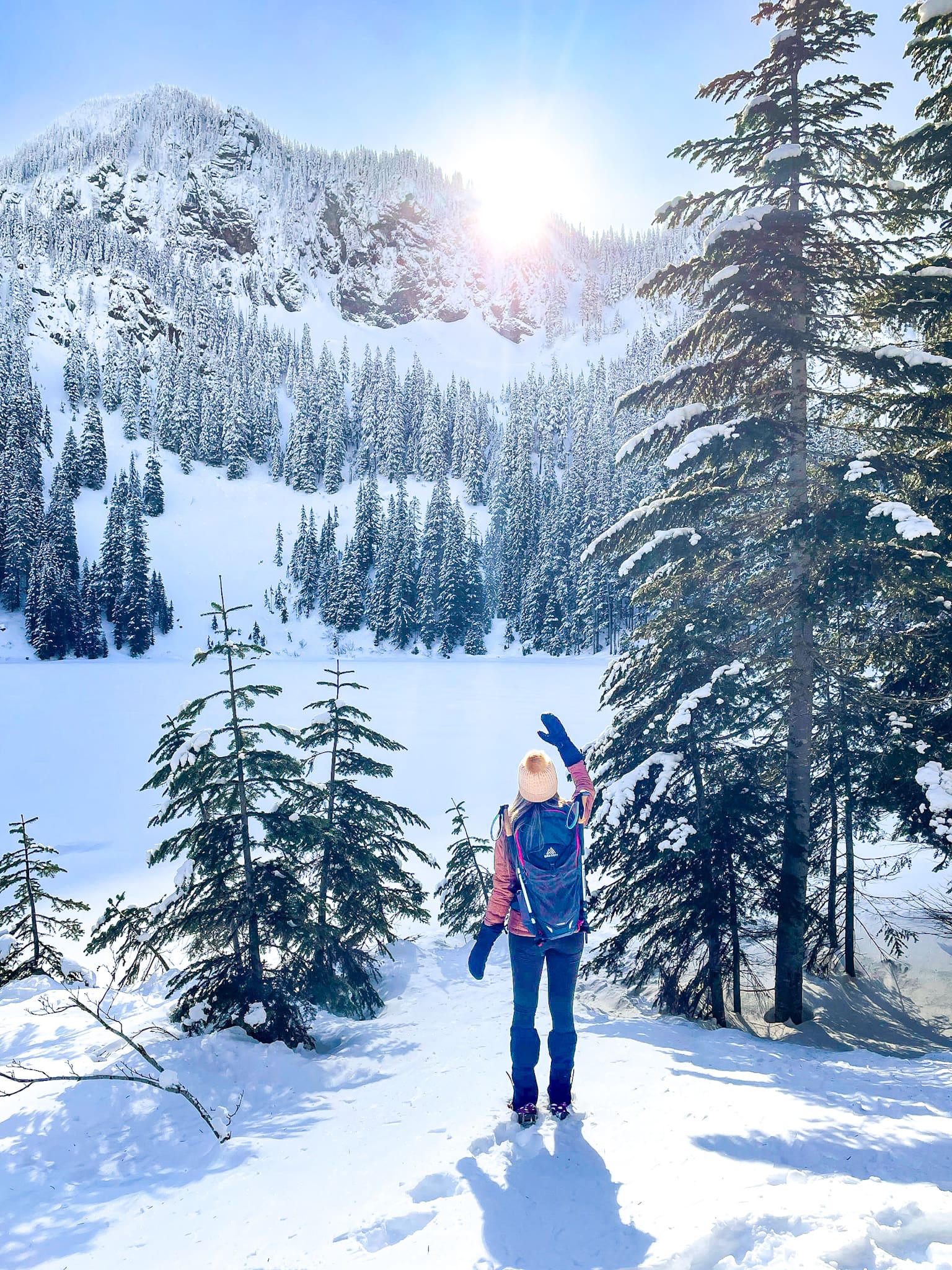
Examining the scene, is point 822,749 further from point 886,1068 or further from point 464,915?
point 464,915

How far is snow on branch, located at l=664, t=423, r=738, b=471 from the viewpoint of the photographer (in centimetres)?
770

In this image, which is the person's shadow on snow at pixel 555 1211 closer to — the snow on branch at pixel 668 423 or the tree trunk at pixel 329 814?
the tree trunk at pixel 329 814

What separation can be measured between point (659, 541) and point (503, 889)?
5463 mm

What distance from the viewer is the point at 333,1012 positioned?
10141 mm

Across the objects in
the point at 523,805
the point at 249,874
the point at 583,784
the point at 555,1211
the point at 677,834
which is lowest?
the point at 555,1211

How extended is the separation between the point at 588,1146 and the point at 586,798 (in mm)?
2287

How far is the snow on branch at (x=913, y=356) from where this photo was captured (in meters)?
6.83

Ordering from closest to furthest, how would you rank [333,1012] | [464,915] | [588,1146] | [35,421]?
[588,1146], [333,1012], [464,915], [35,421]

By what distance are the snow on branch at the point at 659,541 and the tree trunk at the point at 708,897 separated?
2542 millimetres

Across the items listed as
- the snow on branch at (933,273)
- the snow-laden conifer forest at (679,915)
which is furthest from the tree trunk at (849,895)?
the snow on branch at (933,273)

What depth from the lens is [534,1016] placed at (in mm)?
4711

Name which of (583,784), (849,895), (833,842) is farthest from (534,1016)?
(849,895)

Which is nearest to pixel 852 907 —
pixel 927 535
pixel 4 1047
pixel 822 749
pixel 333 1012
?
pixel 822 749

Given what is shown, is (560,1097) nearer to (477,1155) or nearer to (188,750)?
(477,1155)
